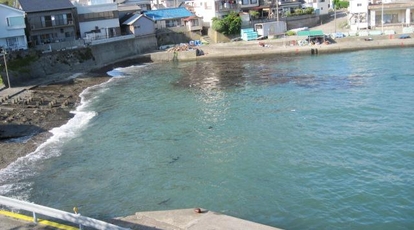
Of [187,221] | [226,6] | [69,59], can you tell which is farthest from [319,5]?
[187,221]

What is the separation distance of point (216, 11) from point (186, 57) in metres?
12.0

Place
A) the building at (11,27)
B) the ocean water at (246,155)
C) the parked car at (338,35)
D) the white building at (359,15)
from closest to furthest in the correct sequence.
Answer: the ocean water at (246,155) < the building at (11,27) < the parked car at (338,35) < the white building at (359,15)

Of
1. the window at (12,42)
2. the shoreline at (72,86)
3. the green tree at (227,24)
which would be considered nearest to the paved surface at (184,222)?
the shoreline at (72,86)

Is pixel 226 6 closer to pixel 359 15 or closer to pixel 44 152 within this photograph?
pixel 359 15

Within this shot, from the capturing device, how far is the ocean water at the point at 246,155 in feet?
54.8

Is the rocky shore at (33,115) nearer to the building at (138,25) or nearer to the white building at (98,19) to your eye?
the white building at (98,19)

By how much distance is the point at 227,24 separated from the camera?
61.4m

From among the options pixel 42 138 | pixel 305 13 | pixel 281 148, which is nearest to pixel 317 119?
pixel 281 148

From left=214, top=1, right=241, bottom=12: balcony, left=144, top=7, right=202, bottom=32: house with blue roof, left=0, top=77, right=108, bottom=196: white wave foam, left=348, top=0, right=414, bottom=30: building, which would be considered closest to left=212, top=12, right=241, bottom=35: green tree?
left=214, top=1, right=241, bottom=12: balcony

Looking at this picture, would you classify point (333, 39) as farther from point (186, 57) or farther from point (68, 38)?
point (68, 38)

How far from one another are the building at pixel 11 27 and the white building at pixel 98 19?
9.56 meters

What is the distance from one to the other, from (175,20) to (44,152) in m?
44.9

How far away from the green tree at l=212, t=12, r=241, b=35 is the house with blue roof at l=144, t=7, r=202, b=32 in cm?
378

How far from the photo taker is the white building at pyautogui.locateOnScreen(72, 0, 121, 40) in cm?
5706
